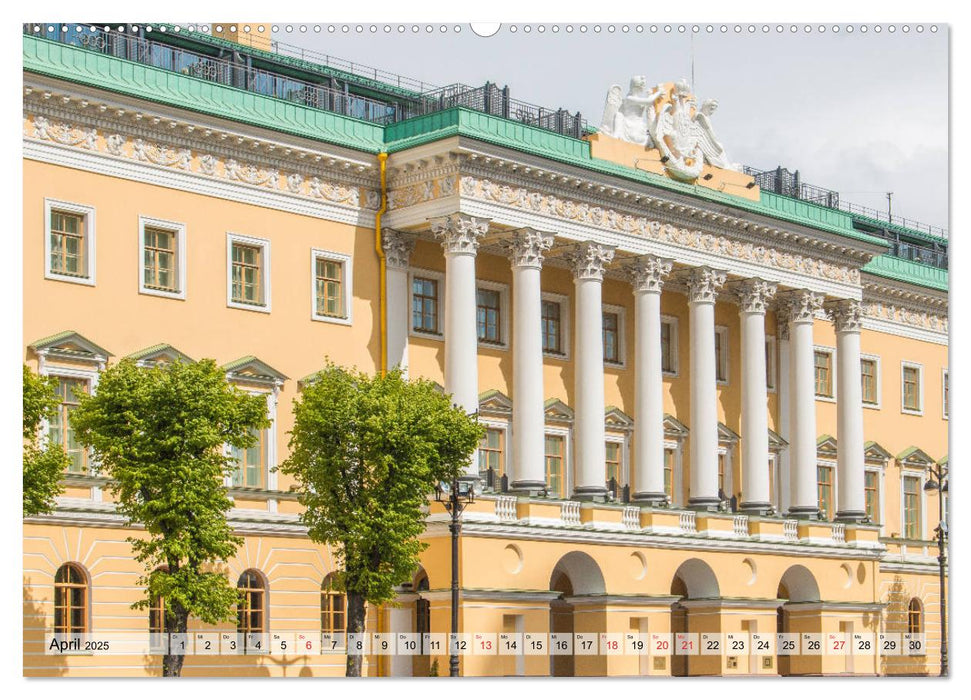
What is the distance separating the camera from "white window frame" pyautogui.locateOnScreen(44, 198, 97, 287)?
39.2 m

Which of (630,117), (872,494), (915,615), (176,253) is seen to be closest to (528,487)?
(630,117)

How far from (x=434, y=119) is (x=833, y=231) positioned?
14.9 meters

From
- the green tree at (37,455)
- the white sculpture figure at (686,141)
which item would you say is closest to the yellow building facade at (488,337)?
the white sculpture figure at (686,141)

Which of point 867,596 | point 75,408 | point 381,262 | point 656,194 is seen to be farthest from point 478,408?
point 867,596

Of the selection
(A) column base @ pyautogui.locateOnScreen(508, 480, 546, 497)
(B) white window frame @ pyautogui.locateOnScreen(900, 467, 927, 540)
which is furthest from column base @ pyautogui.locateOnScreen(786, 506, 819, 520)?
(A) column base @ pyautogui.locateOnScreen(508, 480, 546, 497)

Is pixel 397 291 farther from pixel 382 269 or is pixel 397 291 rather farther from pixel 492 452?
pixel 492 452

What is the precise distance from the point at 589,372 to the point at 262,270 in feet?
29.2

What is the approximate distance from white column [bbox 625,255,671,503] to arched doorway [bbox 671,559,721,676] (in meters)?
2.39

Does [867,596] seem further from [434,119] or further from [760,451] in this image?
[434,119]

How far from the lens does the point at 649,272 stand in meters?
50.3

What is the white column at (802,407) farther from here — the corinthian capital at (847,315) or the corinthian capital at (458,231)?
the corinthian capital at (458,231)

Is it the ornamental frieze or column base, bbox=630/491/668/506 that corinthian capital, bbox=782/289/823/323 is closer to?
column base, bbox=630/491/668/506

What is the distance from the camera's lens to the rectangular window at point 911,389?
61.6m

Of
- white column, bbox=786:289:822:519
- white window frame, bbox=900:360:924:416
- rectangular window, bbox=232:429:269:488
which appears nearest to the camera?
rectangular window, bbox=232:429:269:488
